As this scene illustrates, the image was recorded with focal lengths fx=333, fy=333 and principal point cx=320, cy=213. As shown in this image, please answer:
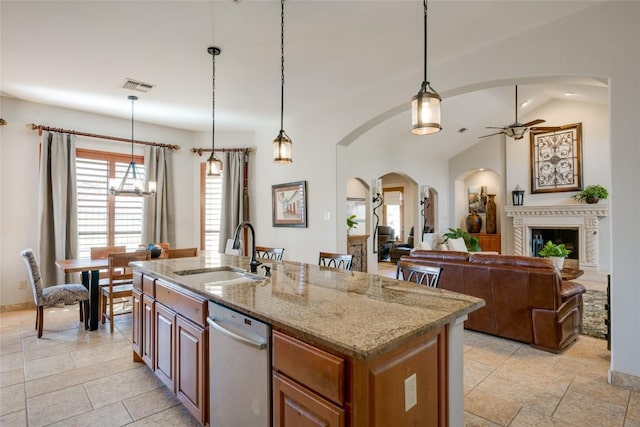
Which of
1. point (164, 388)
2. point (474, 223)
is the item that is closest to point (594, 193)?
point (474, 223)

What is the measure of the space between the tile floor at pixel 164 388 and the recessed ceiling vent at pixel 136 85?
2.98 metres

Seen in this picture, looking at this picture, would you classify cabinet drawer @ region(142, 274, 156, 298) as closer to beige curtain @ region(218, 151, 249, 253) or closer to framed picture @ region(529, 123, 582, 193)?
beige curtain @ region(218, 151, 249, 253)

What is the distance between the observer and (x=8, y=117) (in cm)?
460

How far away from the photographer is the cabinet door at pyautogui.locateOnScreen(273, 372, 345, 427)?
116cm

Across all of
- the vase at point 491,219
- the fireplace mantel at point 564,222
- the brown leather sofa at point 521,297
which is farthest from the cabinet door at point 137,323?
the vase at point 491,219

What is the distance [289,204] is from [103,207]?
9.78 feet

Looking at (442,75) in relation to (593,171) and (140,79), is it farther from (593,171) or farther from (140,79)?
(593,171)

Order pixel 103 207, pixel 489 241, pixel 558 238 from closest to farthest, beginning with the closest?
pixel 103 207 → pixel 558 238 → pixel 489 241

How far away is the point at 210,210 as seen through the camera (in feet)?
21.0

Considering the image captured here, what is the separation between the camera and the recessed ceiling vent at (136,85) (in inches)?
159

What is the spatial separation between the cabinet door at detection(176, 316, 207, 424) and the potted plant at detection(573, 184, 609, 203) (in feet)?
26.7

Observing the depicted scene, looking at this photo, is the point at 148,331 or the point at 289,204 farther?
the point at 289,204

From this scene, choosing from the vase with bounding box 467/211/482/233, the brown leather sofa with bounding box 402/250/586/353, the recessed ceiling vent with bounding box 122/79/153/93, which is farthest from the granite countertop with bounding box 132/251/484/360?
the vase with bounding box 467/211/482/233

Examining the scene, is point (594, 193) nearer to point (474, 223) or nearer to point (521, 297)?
point (474, 223)
